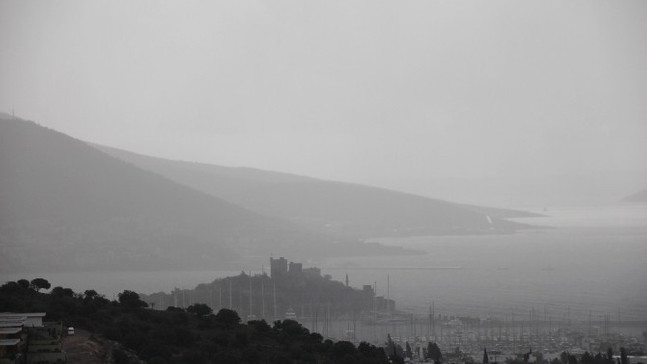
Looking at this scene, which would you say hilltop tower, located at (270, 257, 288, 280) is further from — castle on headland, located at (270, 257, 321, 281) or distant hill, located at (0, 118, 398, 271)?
distant hill, located at (0, 118, 398, 271)

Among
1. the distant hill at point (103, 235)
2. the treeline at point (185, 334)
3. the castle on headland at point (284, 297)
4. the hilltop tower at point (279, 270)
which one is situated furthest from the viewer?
the distant hill at point (103, 235)

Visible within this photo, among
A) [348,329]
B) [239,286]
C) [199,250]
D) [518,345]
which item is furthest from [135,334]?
[199,250]

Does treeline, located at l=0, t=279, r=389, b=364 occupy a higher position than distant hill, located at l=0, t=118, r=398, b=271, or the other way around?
distant hill, located at l=0, t=118, r=398, b=271

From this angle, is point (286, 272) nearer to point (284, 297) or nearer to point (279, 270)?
point (279, 270)

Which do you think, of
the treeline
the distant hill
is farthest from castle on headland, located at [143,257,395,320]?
the distant hill

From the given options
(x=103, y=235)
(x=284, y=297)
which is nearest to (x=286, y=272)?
(x=284, y=297)

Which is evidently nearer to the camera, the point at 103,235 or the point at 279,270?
the point at 279,270

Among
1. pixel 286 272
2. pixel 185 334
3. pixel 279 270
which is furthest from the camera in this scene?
pixel 279 270

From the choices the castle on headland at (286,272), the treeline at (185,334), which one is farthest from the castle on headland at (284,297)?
the treeline at (185,334)

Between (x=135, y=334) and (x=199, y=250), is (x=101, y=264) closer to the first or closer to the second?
(x=199, y=250)

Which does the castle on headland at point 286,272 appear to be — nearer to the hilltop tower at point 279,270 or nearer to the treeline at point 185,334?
the hilltop tower at point 279,270
